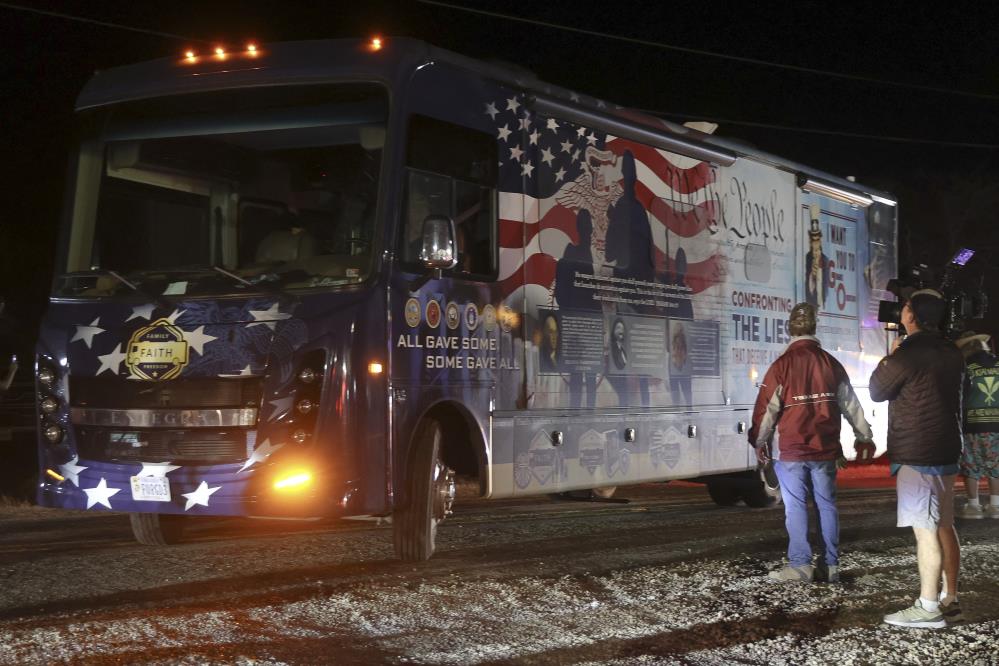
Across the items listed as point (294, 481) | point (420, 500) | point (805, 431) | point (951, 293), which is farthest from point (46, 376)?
point (951, 293)

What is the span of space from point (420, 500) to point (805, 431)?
2463 mm

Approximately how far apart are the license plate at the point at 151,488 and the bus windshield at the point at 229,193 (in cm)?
118

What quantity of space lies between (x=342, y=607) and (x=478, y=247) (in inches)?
113

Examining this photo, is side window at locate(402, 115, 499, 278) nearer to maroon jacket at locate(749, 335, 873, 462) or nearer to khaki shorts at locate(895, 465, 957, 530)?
maroon jacket at locate(749, 335, 873, 462)

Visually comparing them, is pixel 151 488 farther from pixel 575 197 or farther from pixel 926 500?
pixel 926 500

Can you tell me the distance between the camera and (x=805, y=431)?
330 inches

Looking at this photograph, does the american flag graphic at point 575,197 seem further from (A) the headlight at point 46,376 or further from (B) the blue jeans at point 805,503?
(A) the headlight at point 46,376

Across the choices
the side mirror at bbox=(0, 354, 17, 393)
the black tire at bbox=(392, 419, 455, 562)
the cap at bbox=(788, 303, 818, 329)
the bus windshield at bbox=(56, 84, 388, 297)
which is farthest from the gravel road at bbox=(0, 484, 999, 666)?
the side mirror at bbox=(0, 354, 17, 393)

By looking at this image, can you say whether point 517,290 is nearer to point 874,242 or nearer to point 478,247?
point 478,247

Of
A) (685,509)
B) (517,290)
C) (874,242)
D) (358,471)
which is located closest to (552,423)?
(517,290)

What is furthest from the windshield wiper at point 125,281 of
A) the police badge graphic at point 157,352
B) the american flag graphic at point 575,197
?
the american flag graphic at point 575,197

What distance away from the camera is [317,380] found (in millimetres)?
7977

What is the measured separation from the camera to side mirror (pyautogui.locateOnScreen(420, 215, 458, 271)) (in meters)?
8.17

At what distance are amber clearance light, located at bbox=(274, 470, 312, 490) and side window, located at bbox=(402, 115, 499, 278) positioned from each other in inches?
57.5
